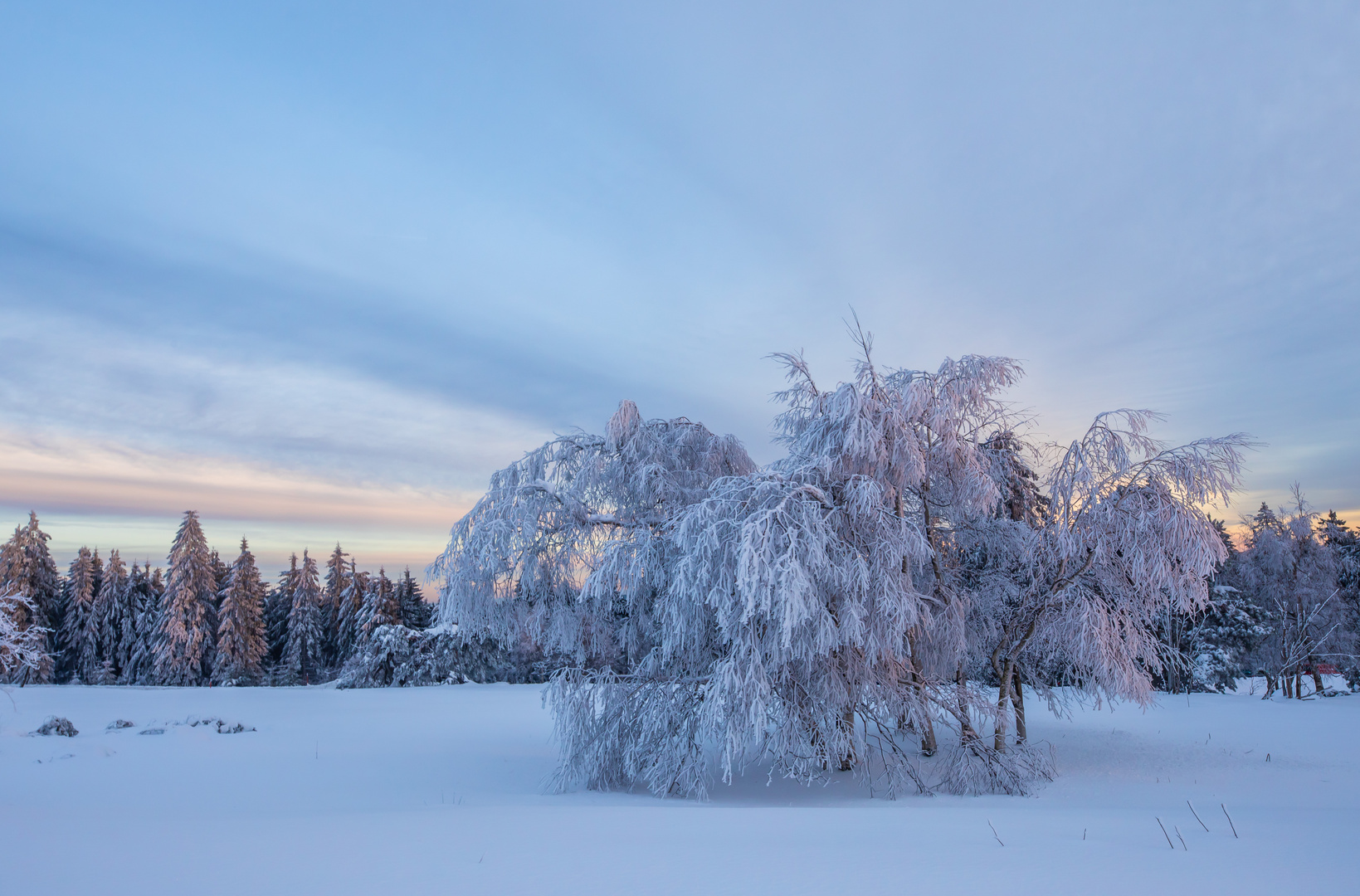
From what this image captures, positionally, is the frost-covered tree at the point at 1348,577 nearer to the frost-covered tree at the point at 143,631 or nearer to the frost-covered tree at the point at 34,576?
the frost-covered tree at the point at 143,631

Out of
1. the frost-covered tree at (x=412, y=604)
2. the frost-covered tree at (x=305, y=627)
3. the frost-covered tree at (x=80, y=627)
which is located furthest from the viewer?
the frost-covered tree at (x=412, y=604)

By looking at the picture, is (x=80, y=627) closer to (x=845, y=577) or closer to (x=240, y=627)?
(x=240, y=627)

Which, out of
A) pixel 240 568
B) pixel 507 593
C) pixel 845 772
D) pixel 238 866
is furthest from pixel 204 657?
pixel 238 866

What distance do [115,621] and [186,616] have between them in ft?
17.9

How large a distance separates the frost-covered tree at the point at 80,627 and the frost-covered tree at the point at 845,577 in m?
31.8

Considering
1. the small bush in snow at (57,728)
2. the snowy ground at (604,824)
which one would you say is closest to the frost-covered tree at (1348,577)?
the snowy ground at (604,824)

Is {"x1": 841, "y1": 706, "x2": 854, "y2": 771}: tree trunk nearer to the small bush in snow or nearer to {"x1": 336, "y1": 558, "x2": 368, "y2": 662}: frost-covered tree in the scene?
the small bush in snow

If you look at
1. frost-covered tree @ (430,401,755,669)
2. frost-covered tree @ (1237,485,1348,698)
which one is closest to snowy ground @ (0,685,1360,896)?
frost-covered tree @ (430,401,755,669)

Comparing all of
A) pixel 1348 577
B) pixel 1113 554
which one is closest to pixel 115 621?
pixel 1113 554

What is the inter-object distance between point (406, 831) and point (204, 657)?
3288 centimetres

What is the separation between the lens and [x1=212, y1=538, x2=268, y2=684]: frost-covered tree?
3105cm

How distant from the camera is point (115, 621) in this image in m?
33.1

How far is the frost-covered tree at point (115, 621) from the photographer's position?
32.6 m

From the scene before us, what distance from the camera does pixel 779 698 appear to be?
888 cm
